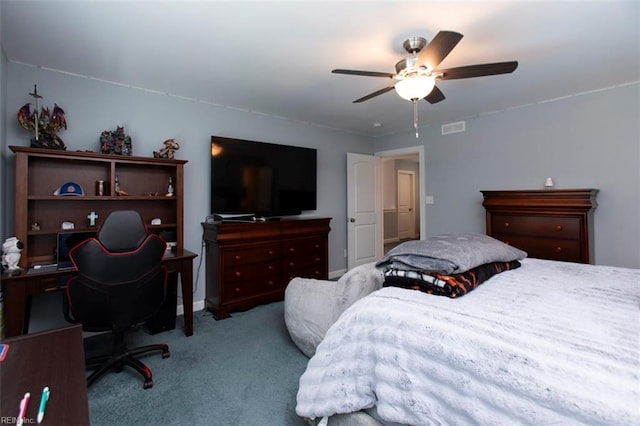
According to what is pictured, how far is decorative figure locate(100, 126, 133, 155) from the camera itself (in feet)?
8.48

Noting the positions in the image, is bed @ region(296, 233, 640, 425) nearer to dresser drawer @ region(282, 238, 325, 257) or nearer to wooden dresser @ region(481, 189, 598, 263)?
wooden dresser @ region(481, 189, 598, 263)

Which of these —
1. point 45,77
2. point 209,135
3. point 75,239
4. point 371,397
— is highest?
point 45,77

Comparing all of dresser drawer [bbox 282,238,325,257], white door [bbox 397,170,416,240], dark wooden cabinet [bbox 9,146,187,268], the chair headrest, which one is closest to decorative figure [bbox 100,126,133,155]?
dark wooden cabinet [bbox 9,146,187,268]

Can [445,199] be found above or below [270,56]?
below

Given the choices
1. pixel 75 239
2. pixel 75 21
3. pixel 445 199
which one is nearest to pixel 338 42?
pixel 75 21

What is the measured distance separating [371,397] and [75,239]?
2619mm

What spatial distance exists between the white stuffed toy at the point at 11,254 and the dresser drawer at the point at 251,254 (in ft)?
4.92

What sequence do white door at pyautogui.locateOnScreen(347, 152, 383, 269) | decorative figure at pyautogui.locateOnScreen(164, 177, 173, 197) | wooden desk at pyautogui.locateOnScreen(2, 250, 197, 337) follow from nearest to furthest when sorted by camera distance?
wooden desk at pyautogui.locateOnScreen(2, 250, 197, 337)
decorative figure at pyautogui.locateOnScreen(164, 177, 173, 197)
white door at pyautogui.locateOnScreen(347, 152, 383, 269)

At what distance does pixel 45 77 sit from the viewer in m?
2.48

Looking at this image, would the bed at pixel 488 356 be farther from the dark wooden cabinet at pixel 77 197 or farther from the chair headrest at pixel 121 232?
the dark wooden cabinet at pixel 77 197

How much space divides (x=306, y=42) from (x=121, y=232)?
1.86 meters

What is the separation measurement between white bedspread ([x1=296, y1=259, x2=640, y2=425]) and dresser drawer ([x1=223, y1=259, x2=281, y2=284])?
6.29 feet

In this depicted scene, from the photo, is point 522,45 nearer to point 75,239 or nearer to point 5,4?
point 5,4

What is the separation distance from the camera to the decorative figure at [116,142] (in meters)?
2.59
